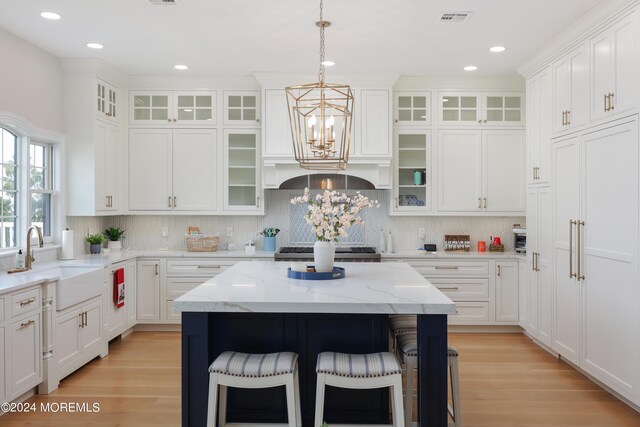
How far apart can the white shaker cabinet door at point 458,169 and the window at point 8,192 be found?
4.26 m

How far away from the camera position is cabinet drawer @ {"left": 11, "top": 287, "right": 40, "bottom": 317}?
331cm

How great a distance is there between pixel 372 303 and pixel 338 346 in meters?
0.54

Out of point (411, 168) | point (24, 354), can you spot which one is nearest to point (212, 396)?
point (24, 354)

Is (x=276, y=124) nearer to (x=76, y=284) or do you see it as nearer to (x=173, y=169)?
(x=173, y=169)

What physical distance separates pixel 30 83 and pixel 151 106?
1.43 metres

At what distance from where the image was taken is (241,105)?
569 centimetres

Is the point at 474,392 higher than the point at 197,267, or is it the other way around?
the point at 197,267

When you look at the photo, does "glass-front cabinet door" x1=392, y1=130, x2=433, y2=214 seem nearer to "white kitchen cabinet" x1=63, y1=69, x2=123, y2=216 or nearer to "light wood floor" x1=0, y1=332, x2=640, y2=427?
"light wood floor" x1=0, y1=332, x2=640, y2=427

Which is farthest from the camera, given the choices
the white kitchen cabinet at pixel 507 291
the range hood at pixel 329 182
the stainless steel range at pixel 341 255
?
the range hood at pixel 329 182

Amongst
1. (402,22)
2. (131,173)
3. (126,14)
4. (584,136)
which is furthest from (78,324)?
(584,136)

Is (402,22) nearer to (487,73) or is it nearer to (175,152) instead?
(487,73)

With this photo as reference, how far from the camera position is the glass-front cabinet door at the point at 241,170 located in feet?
18.6

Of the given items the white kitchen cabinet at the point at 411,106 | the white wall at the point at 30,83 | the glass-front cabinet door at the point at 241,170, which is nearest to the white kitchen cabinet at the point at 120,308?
the glass-front cabinet door at the point at 241,170

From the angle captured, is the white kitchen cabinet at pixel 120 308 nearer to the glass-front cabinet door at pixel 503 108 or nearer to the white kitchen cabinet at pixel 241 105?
the white kitchen cabinet at pixel 241 105
